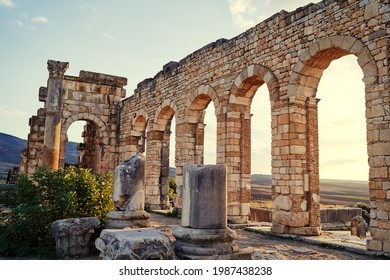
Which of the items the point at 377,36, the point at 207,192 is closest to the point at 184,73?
the point at 377,36

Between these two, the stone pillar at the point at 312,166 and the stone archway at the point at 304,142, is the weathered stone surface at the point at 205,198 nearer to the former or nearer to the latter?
the stone archway at the point at 304,142

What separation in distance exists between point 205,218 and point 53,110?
28.6ft

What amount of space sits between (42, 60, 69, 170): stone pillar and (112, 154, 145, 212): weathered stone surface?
18.6 feet

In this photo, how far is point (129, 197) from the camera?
21.5ft

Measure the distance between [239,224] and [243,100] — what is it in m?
3.56

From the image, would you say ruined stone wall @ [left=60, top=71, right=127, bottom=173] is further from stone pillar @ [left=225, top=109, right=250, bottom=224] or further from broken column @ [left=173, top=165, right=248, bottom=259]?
broken column @ [left=173, top=165, right=248, bottom=259]

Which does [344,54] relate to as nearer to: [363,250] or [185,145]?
[363,250]

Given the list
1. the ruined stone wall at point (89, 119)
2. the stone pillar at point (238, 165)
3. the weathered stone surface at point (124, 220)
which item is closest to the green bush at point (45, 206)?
the weathered stone surface at point (124, 220)

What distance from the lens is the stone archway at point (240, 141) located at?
959cm

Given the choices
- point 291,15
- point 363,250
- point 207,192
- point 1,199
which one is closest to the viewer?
point 207,192

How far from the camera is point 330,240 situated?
699 cm

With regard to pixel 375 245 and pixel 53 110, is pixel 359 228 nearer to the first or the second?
pixel 375 245

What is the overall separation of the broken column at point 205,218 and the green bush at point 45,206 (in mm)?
2548

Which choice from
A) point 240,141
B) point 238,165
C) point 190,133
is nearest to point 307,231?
point 238,165
